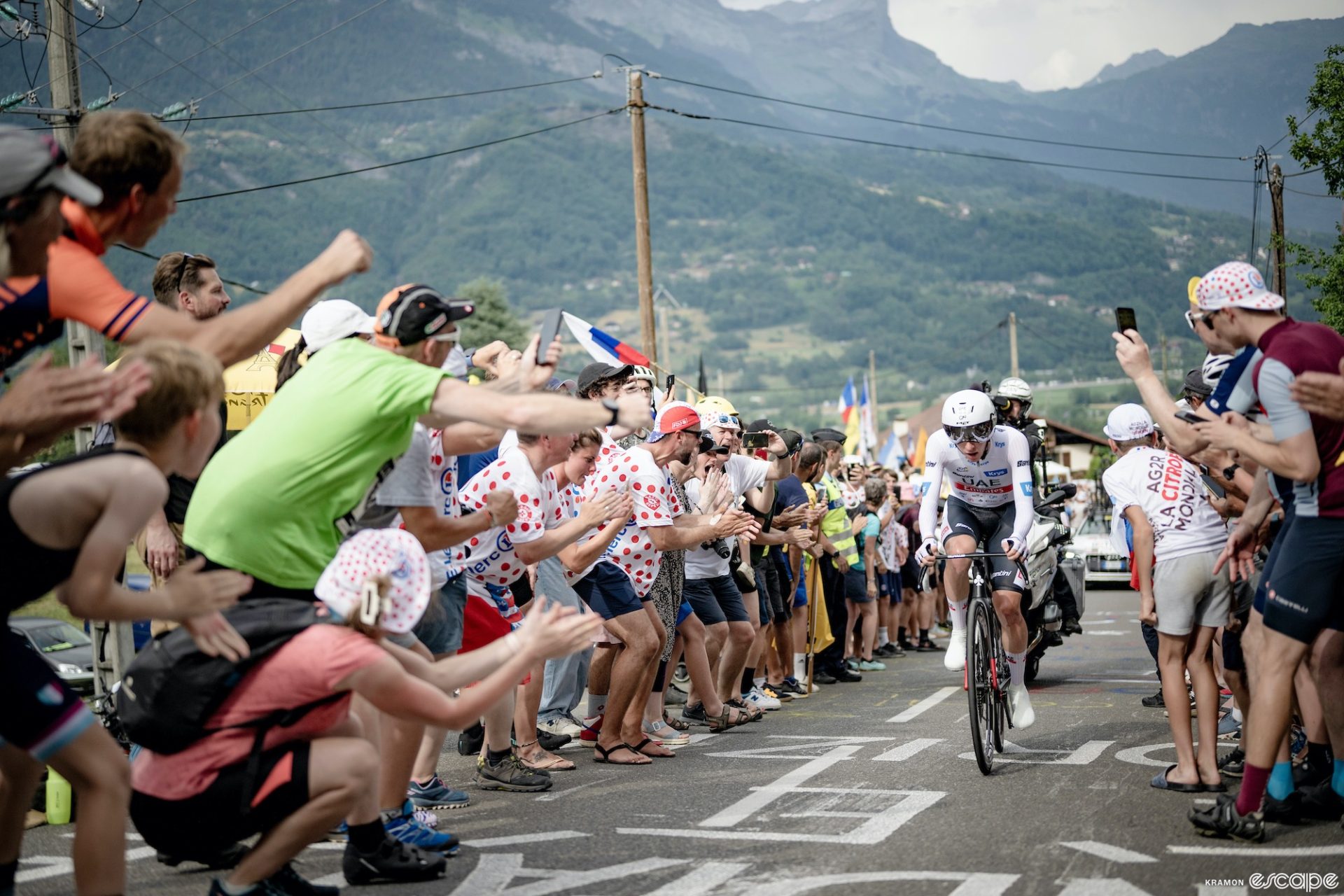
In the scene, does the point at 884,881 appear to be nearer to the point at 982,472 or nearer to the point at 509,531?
the point at 509,531

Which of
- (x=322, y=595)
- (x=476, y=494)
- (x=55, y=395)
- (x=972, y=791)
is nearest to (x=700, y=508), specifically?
(x=476, y=494)

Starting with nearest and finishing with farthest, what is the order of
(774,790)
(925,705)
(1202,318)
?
(1202,318), (774,790), (925,705)

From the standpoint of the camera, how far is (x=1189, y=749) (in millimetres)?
7215

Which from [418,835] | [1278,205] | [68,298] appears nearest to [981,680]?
[418,835]

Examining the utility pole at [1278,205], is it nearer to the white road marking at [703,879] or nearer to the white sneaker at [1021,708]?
the white sneaker at [1021,708]

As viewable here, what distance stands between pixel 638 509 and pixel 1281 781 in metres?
4.37

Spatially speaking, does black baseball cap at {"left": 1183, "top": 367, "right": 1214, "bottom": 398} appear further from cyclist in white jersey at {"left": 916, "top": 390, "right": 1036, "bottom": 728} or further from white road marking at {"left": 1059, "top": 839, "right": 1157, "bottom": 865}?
white road marking at {"left": 1059, "top": 839, "right": 1157, "bottom": 865}

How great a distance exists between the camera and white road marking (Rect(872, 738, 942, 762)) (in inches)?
334

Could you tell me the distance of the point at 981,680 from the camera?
8320 millimetres

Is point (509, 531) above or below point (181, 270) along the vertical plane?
below

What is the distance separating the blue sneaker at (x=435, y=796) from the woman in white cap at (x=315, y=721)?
256 centimetres

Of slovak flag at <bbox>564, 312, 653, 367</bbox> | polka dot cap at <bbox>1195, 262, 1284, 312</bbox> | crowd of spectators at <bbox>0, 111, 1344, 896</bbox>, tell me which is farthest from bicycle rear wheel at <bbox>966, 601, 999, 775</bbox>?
slovak flag at <bbox>564, 312, 653, 367</bbox>

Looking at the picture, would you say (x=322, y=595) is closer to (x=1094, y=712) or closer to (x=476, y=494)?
(x=476, y=494)

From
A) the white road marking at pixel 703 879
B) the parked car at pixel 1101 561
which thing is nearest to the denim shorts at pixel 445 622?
the white road marking at pixel 703 879
